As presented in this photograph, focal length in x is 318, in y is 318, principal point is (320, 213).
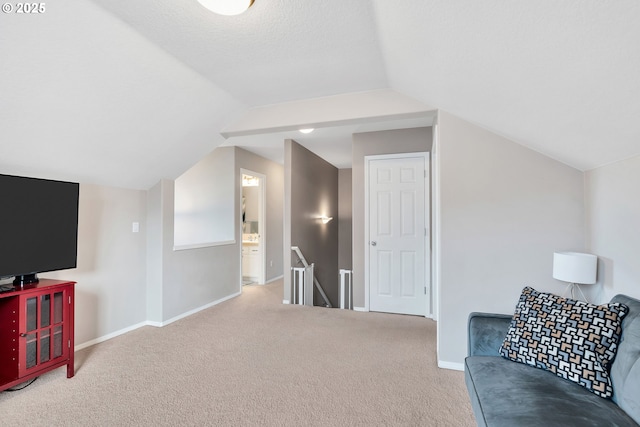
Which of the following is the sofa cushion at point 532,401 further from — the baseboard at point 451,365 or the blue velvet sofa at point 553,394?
the baseboard at point 451,365

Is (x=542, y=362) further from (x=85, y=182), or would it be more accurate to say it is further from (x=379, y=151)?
(x=85, y=182)

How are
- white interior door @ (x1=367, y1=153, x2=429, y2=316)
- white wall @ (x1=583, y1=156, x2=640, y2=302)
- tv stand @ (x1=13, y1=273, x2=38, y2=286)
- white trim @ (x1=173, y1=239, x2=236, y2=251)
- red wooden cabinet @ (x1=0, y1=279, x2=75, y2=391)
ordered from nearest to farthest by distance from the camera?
white wall @ (x1=583, y1=156, x2=640, y2=302) → red wooden cabinet @ (x1=0, y1=279, x2=75, y2=391) → tv stand @ (x1=13, y1=273, x2=38, y2=286) → white trim @ (x1=173, y1=239, x2=236, y2=251) → white interior door @ (x1=367, y1=153, x2=429, y2=316)

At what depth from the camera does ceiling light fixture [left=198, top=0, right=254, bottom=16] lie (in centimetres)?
155

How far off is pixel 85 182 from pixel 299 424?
2.83m

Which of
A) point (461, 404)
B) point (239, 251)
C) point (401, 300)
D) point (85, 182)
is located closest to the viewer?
point (461, 404)

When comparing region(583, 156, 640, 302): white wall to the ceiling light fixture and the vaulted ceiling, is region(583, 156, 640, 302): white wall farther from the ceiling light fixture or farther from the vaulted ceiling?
the ceiling light fixture

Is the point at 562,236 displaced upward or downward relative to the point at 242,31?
downward

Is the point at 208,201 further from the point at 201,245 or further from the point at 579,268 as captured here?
the point at 579,268

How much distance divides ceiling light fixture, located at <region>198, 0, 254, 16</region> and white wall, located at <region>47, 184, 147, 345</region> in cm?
235

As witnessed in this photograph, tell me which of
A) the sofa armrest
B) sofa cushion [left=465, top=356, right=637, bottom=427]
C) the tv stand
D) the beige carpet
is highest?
the tv stand

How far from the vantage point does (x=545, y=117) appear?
1873mm

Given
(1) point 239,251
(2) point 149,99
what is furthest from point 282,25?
(1) point 239,251

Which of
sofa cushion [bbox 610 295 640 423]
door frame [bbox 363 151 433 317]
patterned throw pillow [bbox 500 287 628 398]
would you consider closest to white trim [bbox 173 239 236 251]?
door frame [bbox 363 151 433 317]

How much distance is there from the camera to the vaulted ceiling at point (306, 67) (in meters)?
1.32
